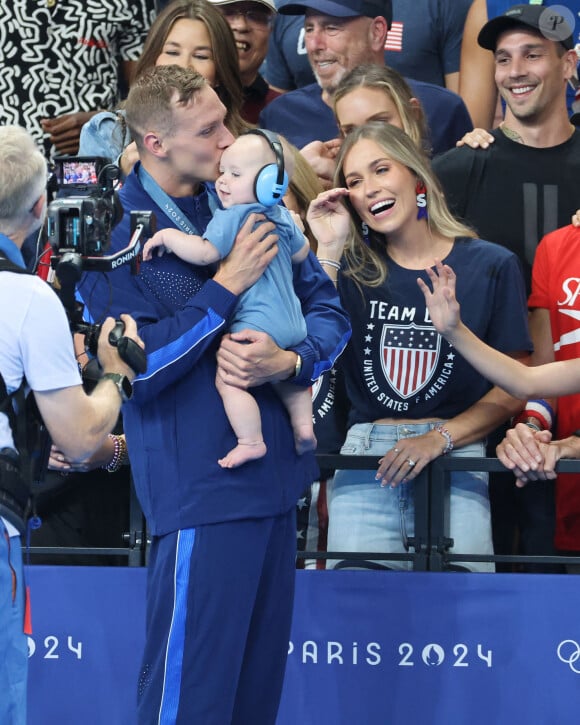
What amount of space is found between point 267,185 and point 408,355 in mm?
1227

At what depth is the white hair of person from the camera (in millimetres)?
3023

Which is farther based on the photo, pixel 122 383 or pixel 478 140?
pixel 478 140

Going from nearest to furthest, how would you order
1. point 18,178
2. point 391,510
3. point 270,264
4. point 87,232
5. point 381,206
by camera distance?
point 18,178, point 87,232, point 270,264, point 391,510, point 381,206

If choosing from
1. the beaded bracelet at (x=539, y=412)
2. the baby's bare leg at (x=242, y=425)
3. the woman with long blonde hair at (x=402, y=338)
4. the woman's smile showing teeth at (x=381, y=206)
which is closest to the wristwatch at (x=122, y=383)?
the baby's bare leg at (x=242, y=425)

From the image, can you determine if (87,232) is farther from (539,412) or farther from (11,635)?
(539,412)

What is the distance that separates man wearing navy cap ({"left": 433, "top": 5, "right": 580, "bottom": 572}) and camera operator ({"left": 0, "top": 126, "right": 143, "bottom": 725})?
2.43 m

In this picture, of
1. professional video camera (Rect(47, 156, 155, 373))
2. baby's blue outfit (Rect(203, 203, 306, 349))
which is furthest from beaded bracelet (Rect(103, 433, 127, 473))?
professional video camera (Rect(47, 156, 155, 373))

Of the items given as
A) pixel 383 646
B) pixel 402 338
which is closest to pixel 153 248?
pixel 402 338

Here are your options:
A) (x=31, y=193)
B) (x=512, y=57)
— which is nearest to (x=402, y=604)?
(x=31, y=193)

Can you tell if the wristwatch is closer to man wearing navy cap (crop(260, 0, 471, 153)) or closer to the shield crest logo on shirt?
the shield crest logo on shirt

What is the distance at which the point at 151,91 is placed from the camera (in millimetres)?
3631

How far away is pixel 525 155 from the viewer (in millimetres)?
5230

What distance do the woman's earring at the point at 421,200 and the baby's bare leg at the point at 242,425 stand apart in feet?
5.05

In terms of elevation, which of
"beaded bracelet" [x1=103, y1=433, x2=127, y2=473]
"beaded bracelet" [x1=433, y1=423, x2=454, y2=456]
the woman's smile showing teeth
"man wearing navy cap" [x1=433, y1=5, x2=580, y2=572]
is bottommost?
"beaded bracelet" [x1=103, y1=433, x2=127, y2=473]
